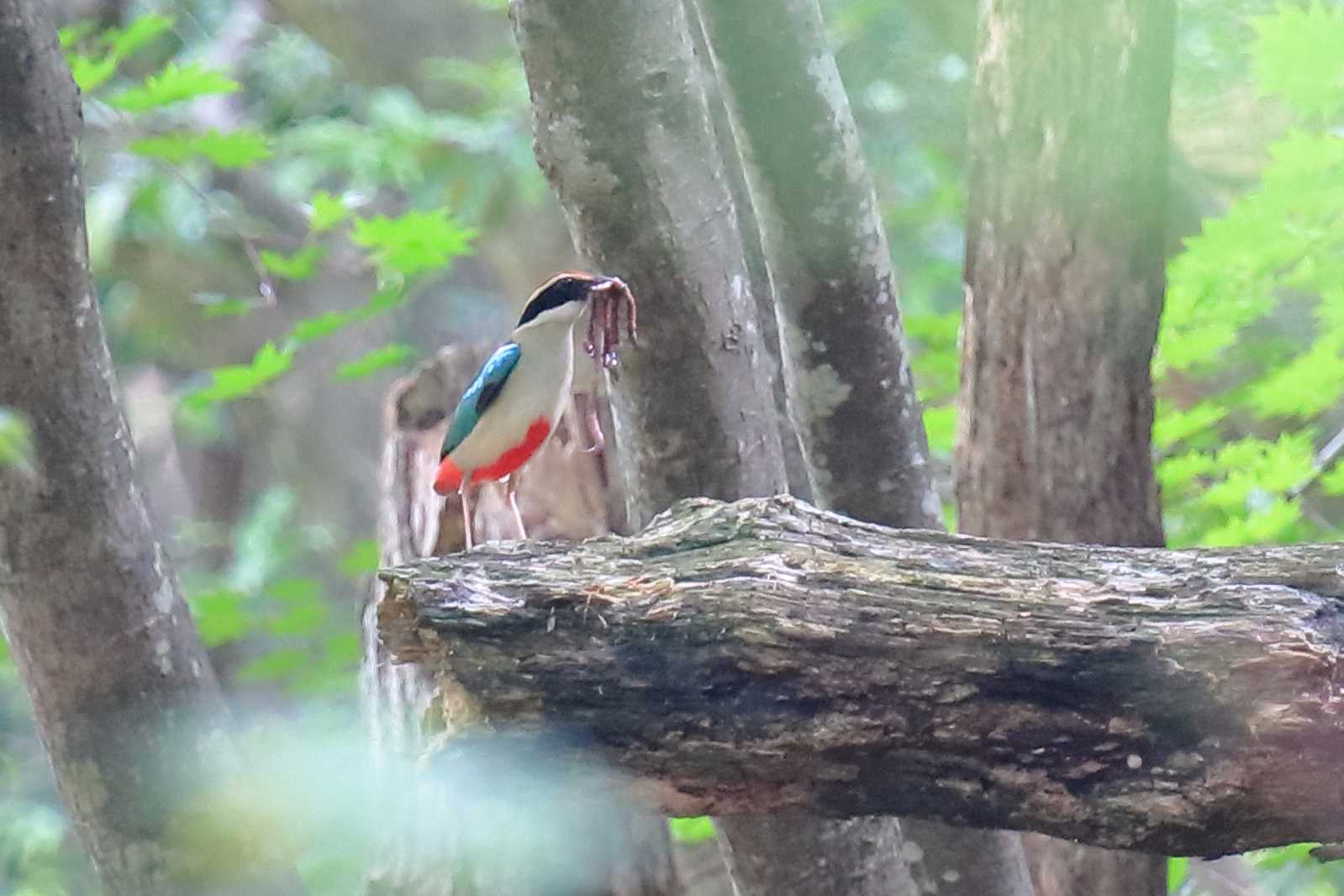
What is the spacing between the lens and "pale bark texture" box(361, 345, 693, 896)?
1781 mm

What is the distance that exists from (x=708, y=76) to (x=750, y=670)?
→ 1.13 m

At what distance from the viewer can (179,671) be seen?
193cm

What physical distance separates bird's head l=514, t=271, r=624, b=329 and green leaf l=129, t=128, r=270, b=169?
0.93m

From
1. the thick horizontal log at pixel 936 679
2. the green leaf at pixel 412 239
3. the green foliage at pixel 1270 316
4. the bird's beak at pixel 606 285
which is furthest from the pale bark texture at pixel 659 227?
the green leaf at pixel 412 239

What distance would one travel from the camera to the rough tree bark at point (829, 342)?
5.45ft

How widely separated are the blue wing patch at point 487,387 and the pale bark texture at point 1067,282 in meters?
0.73

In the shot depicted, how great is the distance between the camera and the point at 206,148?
2.38m

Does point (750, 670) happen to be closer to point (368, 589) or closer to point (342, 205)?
point (368, 589)

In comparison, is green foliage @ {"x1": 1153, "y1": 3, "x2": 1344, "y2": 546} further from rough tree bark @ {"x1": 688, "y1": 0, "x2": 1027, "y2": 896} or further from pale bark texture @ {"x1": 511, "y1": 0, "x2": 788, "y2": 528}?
pale bark texture @ {"x1": 511, "y1": 0, "x2": 788, "y2": 528}

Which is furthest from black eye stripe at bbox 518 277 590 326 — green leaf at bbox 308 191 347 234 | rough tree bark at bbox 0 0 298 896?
green leaf at bbox 308 191 347 234

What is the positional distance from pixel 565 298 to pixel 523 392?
0.66 ft

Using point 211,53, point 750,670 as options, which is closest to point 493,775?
point 750,670

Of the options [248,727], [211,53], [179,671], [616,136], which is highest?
[211,53]

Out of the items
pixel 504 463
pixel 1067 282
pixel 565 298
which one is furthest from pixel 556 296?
pixel 1067 282
